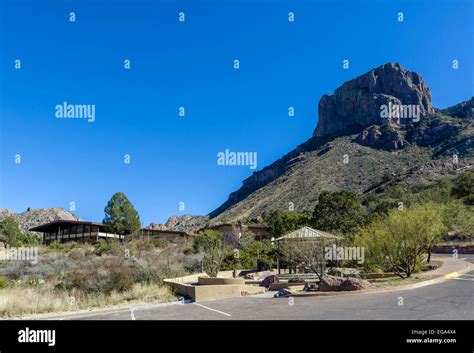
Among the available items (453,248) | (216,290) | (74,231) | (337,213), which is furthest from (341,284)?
(74,231)

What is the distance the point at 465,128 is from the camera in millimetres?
99938

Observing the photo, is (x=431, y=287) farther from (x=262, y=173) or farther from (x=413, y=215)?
(x=262, y=173)

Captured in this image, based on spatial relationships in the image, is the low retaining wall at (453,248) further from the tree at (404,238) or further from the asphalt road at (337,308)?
the asphalt road at (337,308)

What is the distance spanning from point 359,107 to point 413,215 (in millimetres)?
115307

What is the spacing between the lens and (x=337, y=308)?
13.4m

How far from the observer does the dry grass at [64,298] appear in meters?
16.8

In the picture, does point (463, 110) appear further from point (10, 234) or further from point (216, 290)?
point (216, 290)

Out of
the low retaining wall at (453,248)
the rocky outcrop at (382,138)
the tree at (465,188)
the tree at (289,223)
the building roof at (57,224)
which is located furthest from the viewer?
the rocky outcrop at (382,138)

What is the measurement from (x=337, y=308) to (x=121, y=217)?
52.5m

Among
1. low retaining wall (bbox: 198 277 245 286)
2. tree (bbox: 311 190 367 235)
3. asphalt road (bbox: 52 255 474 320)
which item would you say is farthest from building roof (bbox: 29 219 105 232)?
asphalt road (bbox: 52 255 474 320)

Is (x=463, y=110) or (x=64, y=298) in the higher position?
(x=463, y=110)

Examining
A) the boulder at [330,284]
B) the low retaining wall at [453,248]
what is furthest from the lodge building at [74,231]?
the boulder at [330,284]

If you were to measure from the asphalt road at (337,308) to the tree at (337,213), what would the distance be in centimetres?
2390
